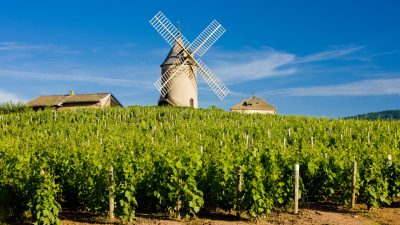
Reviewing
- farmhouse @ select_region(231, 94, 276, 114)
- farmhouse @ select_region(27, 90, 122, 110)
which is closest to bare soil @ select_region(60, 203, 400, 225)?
farmhouse @ select_region(27, 90, 122, 110)

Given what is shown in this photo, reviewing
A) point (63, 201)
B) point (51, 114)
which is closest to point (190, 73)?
point (51, 114)

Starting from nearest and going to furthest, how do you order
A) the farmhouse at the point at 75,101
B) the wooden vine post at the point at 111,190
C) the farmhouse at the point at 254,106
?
1. the wooden vine post at the point at 111,190
2. the farmhouse at the point at 75,101
3. the farmhouse at the point at 254,106

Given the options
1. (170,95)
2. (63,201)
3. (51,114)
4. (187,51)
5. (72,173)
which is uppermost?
(187,51)

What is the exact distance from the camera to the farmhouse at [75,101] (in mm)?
51375

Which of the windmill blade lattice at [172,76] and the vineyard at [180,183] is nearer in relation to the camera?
the vineyard at [180,183]

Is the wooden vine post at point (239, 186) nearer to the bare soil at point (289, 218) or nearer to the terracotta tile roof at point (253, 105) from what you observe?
the bare soil at point (289, 218)

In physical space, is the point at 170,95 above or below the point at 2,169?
above

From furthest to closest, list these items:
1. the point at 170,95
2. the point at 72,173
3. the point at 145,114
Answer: the point at 170,95 < the point at 145,114 < the point at 72,173

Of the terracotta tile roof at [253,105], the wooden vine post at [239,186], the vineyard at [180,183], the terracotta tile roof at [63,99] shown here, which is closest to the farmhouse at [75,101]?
the terracotta tile roof at [63,99]

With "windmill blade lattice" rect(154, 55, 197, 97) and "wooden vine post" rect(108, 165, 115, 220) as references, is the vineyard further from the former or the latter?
"windmill blade lattice" rect(154, 55, 197, 97)

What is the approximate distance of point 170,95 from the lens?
41.8m

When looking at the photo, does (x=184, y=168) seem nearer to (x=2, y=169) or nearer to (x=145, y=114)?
(x=2, y=169)

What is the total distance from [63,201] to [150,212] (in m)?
3.34

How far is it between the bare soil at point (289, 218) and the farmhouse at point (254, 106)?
57.6m
